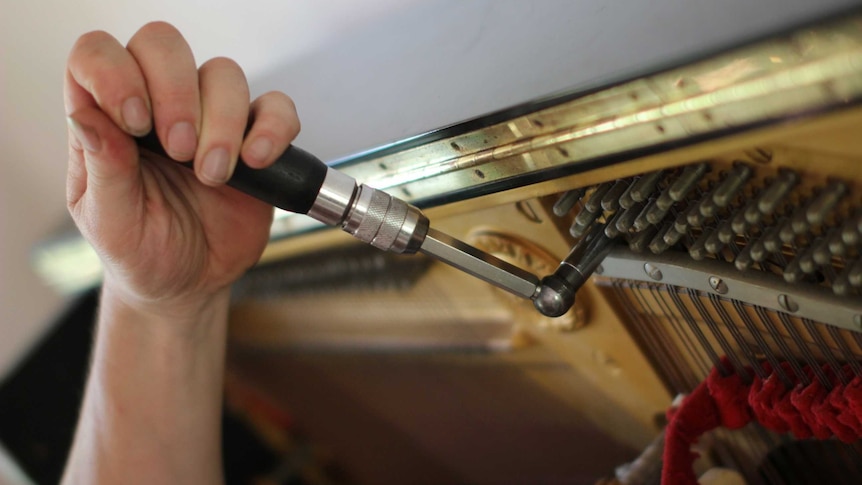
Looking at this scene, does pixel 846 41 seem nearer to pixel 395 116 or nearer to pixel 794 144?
pixel 794 144

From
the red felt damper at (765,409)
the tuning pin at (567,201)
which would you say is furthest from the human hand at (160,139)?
the red felt damper at (765,409)

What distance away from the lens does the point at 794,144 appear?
0.50 metres

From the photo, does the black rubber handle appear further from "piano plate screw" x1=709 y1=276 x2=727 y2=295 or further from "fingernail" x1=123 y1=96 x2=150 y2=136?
"piano plate screw" x1=709 y1=276 x2=727 y2=295

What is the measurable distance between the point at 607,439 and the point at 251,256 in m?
0.62

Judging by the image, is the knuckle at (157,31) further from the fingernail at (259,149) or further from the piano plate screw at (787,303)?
the piano plate screw at (787,303)

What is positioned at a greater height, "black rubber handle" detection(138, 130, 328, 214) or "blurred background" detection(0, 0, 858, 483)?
"blurred background" detection(0, 0, 858, 483)

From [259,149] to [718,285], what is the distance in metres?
0.39

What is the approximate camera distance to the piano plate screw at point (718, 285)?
0.60 m

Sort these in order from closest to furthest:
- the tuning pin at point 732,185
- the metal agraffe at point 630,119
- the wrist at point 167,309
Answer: the metal agraffe at point 630,119, the tuning pin at point 732,185, the wrist at point 167,309

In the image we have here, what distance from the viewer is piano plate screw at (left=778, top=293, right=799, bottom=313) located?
0.57 m

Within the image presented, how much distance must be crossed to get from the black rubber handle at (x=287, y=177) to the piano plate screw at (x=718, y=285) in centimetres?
33

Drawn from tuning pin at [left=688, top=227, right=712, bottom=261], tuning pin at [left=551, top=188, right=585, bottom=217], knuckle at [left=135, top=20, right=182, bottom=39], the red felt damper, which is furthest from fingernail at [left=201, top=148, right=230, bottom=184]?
the red felt damper

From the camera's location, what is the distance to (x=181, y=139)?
58cm

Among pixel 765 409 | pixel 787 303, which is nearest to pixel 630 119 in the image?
pixel 787 303
